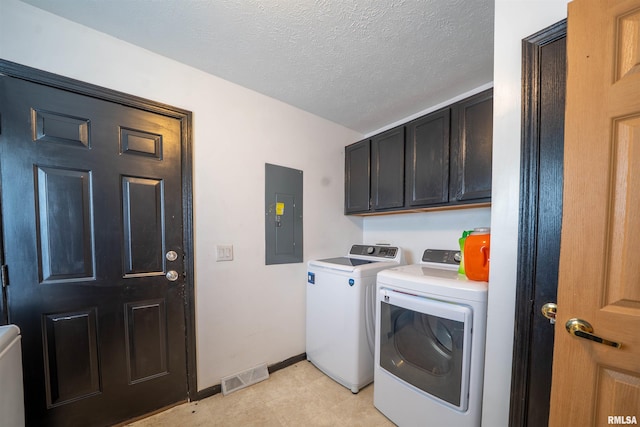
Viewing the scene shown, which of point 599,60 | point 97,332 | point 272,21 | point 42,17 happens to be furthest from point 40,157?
point 599,60

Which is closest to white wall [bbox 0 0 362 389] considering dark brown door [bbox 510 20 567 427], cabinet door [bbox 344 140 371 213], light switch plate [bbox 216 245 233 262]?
light switch plate [bbox 216 245 233 262]

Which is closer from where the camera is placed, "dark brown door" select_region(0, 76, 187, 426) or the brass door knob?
the brass door knob

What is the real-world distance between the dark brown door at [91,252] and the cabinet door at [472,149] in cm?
200

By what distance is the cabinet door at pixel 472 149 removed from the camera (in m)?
1.45

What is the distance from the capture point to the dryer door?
117 cm

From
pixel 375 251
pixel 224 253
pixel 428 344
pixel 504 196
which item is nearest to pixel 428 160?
pixel 504 196

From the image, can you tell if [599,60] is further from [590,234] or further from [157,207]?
[157,207]

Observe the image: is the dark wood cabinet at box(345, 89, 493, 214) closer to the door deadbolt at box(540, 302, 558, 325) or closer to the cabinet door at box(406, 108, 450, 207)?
the cabinet door at box(406, 108, 450, 207)

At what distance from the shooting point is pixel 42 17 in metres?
1.15

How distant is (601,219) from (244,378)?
7.38 feet

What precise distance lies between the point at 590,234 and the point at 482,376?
2.96ft

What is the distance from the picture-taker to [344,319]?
5.72ft

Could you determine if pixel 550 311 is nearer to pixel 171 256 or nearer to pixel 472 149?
pixel 472 149

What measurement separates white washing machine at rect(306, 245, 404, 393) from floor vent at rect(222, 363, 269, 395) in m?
0.45
